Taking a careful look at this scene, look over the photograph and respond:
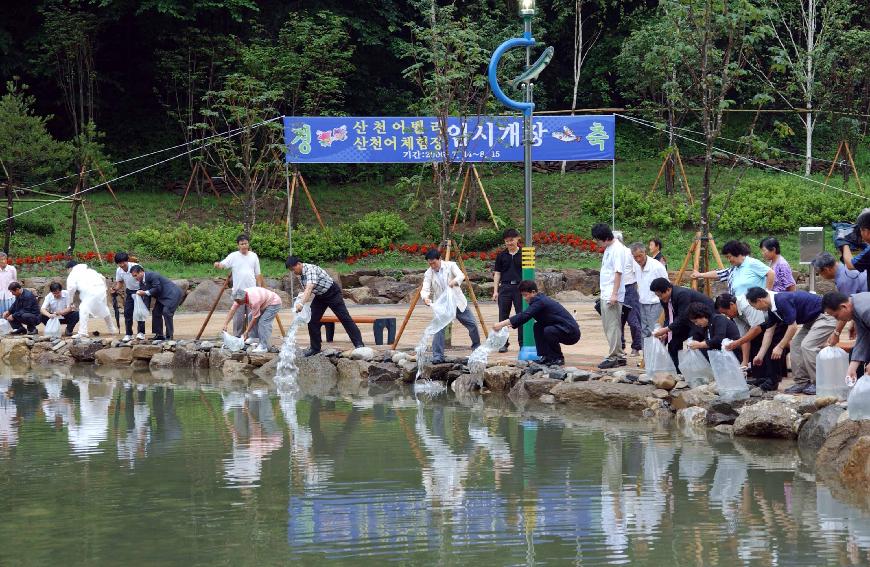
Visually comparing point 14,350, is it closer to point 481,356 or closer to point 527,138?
point 481,356

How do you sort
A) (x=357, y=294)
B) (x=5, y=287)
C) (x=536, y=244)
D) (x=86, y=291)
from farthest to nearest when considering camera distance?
(x=536, y=244) < (x=357, y=294) < (x=5, y=287) < (x=86, y=291)

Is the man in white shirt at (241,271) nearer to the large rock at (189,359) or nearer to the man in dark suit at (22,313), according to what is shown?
the large rock at (189,359)

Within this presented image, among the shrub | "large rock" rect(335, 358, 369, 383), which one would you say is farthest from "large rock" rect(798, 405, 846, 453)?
the shrub

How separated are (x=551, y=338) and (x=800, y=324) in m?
3.18

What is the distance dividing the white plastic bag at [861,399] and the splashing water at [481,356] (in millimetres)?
5111

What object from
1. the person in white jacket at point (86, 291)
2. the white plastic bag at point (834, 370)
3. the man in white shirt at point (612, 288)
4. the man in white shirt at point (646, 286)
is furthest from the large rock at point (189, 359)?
the white plastic bag at point (834, 370)

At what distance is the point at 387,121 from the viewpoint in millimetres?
24359

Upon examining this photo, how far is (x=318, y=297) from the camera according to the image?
47.8ft

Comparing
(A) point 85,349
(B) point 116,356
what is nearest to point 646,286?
(B) point 116,356

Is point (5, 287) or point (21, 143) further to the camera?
point (21, 143)

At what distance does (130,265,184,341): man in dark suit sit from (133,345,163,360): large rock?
27 centimetres

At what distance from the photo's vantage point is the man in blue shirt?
1010 cm

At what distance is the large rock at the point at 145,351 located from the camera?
16.4 metres

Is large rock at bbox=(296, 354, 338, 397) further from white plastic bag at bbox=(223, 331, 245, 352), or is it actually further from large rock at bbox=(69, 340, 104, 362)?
large rock at bbox=(69, 340, 104, 362)
